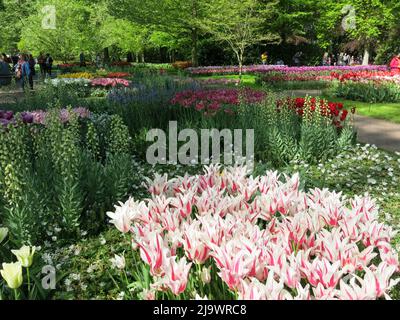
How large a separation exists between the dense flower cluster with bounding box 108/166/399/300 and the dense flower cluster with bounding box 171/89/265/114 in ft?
16.8

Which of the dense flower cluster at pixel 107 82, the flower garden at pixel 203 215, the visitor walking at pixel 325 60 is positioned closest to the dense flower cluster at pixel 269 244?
the flower garden at pixel 203 215

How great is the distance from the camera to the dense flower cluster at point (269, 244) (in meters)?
1.70

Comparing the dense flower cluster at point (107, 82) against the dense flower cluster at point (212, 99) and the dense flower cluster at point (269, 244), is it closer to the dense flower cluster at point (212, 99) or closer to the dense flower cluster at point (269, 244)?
the dense flower cluster at point (212, 99)

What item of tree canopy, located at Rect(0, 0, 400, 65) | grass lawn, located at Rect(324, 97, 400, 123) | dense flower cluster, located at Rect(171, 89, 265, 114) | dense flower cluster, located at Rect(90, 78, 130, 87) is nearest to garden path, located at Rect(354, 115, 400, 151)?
grass lawn, located at Rect(324, 97, 400, 123)

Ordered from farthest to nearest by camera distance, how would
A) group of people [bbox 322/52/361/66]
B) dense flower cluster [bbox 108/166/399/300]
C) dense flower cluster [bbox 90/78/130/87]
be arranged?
group of people [bbox 322/52/361/66]
dense flower cluster [bbox 90/78/130/87]
dense flower cluster [bbox 108/166/399/300]

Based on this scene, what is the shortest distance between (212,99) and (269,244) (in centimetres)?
676

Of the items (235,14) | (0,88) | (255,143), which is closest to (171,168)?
(255,143)

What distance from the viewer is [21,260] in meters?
1.98

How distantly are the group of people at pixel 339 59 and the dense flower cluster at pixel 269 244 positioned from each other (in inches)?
1571

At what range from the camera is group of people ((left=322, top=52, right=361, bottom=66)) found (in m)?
40.7

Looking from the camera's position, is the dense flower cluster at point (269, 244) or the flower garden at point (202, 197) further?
the flower garden at point (202, 197)

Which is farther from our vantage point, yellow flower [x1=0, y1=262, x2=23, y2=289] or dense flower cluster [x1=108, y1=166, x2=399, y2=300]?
yellow flower [x1=0, y1=262, x2=23, y2=289]

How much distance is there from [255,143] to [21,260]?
4989 millimetres

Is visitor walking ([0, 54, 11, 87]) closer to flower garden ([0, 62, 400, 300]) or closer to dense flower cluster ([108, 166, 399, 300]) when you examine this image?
flower garden ([0, 62, 400, 300])
